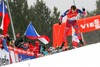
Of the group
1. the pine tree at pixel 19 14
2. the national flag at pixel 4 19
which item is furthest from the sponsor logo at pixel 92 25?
the pine tree at pixel 19 14

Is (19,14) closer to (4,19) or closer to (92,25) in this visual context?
(4,19)

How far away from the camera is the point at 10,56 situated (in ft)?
39.2

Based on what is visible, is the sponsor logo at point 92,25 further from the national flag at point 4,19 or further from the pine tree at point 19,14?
the pine tree at point 19,14

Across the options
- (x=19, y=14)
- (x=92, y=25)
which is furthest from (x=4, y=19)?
(x=19, y=14)

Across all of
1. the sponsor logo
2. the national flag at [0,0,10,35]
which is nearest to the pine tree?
the national flag at [0,0,10,35]

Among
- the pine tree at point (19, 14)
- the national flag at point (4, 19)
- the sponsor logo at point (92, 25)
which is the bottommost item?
the pine tree at point (19, 14)

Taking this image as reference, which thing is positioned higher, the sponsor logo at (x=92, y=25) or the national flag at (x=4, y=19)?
the national flag at (x=4, y=19)

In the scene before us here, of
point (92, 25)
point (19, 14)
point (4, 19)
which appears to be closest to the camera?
point (92, 25)

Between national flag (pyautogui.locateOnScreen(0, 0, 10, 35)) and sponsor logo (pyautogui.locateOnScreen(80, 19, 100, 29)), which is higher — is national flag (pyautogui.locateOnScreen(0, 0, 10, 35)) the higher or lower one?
the higher one

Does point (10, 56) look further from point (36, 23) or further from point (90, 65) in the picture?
point (36, 23)

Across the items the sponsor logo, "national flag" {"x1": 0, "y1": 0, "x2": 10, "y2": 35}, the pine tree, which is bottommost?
the pine tree

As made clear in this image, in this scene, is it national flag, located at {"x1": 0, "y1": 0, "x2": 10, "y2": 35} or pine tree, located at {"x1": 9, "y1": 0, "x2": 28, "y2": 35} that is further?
pine tree, located at {"x1": 9, "y1": 0, "x2": 28, "y2": 35}

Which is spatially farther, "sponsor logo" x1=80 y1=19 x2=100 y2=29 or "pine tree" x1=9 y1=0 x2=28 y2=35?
"pine tree" x1=9 y1=0 x2=28 y2=35

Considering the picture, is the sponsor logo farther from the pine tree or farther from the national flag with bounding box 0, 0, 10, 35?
the pine tree
